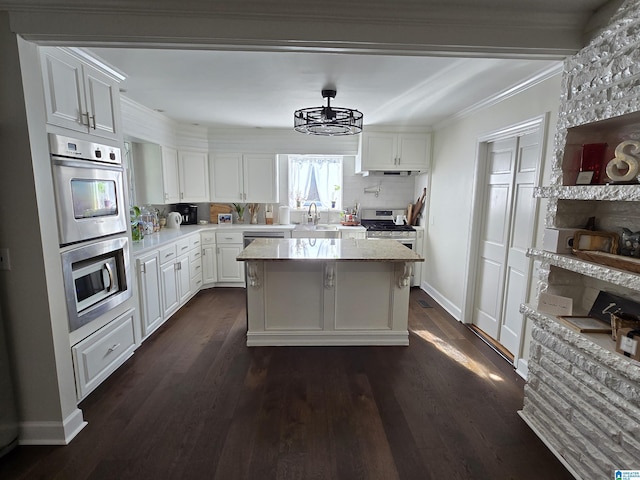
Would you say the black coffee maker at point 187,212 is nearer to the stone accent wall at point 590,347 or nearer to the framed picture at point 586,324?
the stone accent wall at point 590,347

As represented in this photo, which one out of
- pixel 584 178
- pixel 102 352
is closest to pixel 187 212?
pixel 102 352

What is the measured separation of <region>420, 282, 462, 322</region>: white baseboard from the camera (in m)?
3.67

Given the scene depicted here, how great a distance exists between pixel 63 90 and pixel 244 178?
119 inches

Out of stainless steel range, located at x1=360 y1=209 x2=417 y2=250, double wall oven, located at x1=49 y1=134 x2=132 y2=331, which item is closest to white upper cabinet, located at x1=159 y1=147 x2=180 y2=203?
double wall oven, located at x1=49 y1=134 x2=132 y2=331

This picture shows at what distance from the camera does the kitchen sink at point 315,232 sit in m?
4.59

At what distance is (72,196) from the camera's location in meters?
1.93

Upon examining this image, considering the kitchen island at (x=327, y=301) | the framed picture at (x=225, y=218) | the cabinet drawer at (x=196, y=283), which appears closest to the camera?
the kitchen island at (x=327, y=301)

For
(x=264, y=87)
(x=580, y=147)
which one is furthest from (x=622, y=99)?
(x=264, y=87)

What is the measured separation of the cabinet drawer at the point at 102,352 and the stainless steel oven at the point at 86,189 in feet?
2.29

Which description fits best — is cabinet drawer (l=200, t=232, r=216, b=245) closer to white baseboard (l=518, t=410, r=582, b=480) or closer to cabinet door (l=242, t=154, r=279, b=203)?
cabinet door (l=242, t=154, r=279, b=203)

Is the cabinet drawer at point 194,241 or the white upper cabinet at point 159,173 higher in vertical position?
the white upper cabinet at point 159,173

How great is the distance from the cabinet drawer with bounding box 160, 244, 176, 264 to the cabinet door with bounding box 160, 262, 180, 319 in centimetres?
6

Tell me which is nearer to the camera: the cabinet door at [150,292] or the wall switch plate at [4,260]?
the wall switch plate at [4,260]

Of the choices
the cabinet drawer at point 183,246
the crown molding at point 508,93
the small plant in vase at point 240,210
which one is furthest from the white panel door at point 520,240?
the small plant in vase at point 240,210
